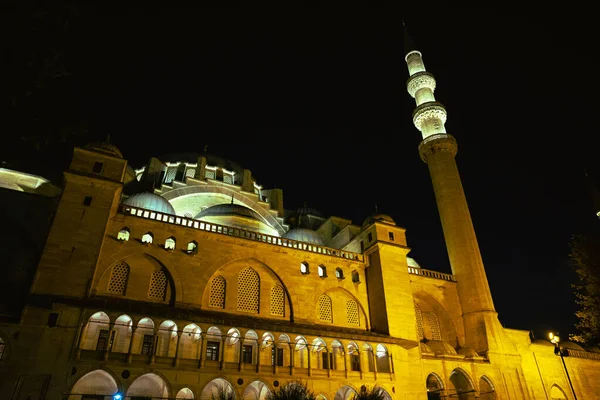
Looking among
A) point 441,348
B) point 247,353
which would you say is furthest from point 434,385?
point 247,353

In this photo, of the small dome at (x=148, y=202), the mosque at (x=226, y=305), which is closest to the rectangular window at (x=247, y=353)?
the mosque at (x=226, y=305)

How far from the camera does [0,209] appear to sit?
20266 millimetres

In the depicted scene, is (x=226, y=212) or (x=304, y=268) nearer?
(x=304, y=268)

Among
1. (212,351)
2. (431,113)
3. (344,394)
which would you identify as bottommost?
(344,394)

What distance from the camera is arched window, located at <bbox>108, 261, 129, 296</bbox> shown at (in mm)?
17594

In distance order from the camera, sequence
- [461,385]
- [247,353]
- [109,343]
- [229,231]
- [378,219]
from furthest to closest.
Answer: [378,219] → [461,385] → [229,231] → [247,353] → [109,343]

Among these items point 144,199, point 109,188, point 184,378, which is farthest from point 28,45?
point 144,199

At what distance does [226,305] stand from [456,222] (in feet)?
50.9

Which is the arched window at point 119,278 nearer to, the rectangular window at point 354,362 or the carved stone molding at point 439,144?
the rectangular window at point 354,362

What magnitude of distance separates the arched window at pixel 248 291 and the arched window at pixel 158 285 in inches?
142

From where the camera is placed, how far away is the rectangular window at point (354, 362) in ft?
66.2

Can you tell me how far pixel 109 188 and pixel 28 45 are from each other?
1066cm

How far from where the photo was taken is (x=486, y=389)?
73.4ft

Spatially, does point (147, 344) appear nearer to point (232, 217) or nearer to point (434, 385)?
point (232, 217)
